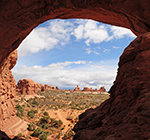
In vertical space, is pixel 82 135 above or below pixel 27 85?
below

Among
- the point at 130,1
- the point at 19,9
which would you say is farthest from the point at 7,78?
the point at 130,1

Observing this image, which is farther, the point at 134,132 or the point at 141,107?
the point at 141,107

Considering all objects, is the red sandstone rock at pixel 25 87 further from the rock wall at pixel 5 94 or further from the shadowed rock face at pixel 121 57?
the shadowed rock face at pixel 121 57

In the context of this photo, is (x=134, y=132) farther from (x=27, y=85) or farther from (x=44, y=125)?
(x=27, y=85)

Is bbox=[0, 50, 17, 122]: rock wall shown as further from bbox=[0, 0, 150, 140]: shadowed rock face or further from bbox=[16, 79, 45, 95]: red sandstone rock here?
bbox=[16, 79, 45, 95]: red sandstone rock

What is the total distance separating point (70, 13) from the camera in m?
6.91

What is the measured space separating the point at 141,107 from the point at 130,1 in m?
5.77

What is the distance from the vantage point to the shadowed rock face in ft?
9.08

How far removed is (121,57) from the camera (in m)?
4.46

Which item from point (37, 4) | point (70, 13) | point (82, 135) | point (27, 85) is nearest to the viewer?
point (82, 135)

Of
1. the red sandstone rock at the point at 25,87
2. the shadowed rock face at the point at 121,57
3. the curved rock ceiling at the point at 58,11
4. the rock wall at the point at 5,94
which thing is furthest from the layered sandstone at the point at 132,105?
the red sandstone rock at the point at 25,87

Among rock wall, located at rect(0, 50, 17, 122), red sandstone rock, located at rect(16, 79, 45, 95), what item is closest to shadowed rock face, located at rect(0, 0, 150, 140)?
rock wall, located at rect(0, 50, 17, 122)

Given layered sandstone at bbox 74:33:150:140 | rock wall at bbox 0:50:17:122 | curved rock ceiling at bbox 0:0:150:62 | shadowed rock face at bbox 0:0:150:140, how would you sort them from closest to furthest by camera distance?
layered sandstone at bbox 74:33:150:140, shadowed rock face at bbox 0:0:150:140, curved rock ceiling at bbox 0:0:150:62, rock wall at bbox 0:50:17:122

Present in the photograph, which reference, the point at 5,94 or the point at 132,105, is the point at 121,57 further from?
the point at 5,94
